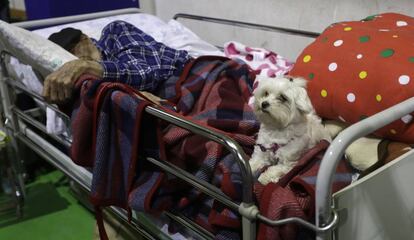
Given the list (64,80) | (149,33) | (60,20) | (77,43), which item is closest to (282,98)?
(64,80)

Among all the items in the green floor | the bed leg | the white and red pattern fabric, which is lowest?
the green floor

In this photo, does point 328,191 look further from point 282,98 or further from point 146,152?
point 146,152

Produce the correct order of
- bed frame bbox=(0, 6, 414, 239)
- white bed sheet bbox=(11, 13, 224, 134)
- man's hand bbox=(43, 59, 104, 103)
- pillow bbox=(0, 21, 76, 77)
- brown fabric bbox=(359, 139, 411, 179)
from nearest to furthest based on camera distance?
bed frame bbox=(0, 6, 414, 239) → brown fabric bbox=(359, 139, 411, 179) → man's hand bbox=(43, 59, 104, 103) → pillow bbox=(0, 21, 76, 77) → white bed sheet bbox=(11, 13, 224, 134)

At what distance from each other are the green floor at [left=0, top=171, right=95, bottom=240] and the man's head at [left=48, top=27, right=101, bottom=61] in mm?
695

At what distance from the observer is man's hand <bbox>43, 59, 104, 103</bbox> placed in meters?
1.34

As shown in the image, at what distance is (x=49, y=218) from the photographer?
1.92 metres

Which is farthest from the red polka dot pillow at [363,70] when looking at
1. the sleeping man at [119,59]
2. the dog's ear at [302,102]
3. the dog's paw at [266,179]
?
the sleeping man at [119,59]

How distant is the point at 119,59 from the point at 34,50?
13.5 inches

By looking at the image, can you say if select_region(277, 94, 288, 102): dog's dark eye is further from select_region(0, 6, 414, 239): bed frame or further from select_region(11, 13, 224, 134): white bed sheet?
select_region(11, 13, 224, 134): white bed sheet

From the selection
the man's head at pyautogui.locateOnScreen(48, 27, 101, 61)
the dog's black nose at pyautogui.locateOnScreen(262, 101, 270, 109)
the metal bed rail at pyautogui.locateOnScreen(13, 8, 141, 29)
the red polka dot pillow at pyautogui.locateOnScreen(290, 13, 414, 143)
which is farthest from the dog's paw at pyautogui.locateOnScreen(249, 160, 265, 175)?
the metal bed rail at pyautogui.locateOnScreen(13, 8, 141, 29)

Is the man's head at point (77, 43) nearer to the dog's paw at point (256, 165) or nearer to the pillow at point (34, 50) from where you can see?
the pillow at point (34, 50)

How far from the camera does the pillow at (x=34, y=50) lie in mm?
1471

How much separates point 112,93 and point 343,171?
24.3 inches

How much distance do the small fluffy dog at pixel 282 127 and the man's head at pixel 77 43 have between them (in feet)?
2.91
